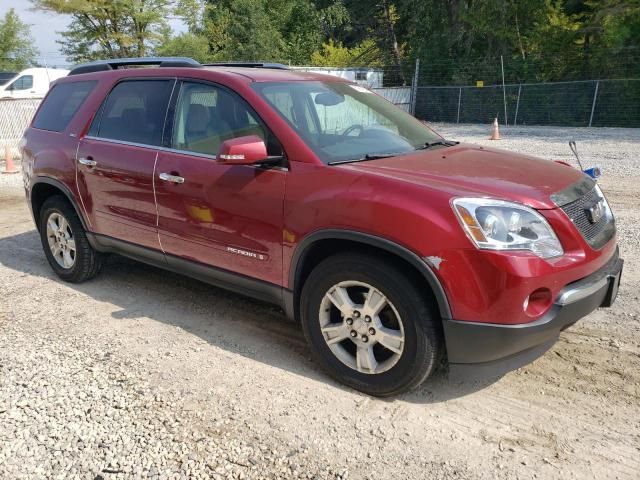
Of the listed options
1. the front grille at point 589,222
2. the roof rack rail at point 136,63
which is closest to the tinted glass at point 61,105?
the roof rack rail at point 136,63

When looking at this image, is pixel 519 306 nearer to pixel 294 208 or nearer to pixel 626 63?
pixel 294 208

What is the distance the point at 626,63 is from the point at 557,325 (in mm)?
23360

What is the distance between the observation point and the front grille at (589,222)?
9.61 feet

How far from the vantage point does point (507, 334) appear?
2.70 meters

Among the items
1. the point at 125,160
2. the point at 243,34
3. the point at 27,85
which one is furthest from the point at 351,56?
the point at 125,160

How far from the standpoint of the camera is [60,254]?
524 centimetres

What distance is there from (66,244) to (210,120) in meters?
2.20

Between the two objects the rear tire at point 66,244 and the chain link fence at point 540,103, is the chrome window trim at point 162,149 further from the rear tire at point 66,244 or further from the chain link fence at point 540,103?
the chain link fence at point 540,103

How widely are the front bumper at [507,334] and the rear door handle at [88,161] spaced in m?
3.20

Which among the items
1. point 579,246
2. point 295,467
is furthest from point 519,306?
point 295,467

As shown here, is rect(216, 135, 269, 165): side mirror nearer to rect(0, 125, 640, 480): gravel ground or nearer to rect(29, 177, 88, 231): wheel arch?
rect(0, 125, 640, 480): gravel ground

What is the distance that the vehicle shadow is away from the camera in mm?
3404

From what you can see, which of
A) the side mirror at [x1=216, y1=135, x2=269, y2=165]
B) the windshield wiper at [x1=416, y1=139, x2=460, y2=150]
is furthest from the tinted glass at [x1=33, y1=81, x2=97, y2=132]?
the windshield wiper at [x1=416, y1=139, x2=460, y2=150]

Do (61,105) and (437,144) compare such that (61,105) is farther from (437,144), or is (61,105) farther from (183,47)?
(183,47)
